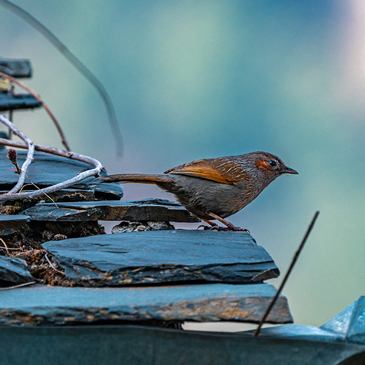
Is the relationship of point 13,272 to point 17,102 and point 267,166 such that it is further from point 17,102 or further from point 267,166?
point 17,102

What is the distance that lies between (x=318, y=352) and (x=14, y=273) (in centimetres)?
135

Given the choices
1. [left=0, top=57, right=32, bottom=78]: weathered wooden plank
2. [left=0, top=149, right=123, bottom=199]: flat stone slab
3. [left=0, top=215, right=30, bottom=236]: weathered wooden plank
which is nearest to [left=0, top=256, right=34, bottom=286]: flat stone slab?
[left=0, top=215, right=30, bottom=236]: weathered wooden plank

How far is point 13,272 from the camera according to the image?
2199mm

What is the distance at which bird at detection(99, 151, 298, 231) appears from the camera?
3330 mm

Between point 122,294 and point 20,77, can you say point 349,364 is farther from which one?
point 20,77

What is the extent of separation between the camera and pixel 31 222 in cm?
289

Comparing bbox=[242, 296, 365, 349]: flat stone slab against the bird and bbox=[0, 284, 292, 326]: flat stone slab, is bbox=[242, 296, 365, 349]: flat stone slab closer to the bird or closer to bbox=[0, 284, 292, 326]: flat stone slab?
bbox=[0, 284, 292, 326]: flat stone slab

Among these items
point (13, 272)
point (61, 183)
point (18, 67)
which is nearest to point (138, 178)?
point (61, 183)

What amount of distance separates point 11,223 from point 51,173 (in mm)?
895

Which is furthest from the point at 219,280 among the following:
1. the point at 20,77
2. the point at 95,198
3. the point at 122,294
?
the point at 20,77

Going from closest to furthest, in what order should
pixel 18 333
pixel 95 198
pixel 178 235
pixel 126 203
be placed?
pixel 18 333, pixel 178 235, pixel 126 203, pixel 95 198

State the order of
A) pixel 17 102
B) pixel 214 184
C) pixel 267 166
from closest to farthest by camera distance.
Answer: pixel 214 184 → pixel 267 166 → pixel 17 102

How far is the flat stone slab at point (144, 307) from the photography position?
71.0 inches

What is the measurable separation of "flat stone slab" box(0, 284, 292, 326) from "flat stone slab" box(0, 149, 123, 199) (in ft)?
4.42
